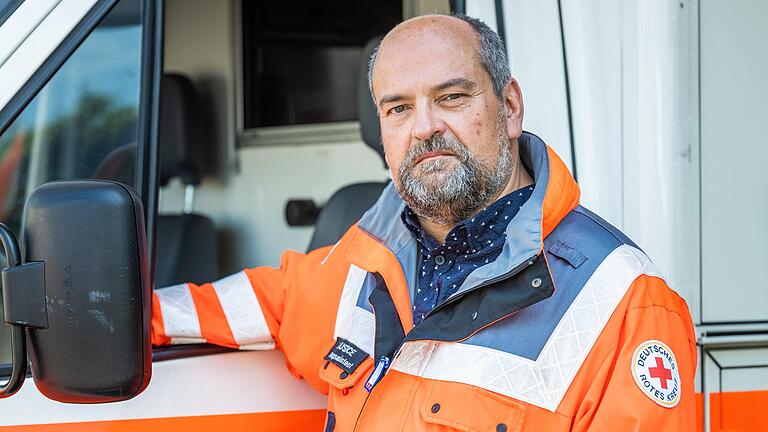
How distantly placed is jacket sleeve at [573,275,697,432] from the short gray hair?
0.52 m

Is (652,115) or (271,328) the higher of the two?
(652,115)

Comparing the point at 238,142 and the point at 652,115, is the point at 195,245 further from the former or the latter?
the point at 652,115

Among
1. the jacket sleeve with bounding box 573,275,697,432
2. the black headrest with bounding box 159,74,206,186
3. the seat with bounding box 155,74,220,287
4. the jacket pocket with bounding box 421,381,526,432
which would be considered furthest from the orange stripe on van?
the black headrest with bounding box 159,74,206,186

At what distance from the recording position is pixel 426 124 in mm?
1840

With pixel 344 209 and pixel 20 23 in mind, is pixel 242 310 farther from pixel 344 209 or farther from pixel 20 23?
pixel 344 209

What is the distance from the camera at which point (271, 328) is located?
200 cm

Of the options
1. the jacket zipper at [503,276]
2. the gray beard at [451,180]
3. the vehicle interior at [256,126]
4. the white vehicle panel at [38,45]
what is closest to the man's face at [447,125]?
the gray beard at [451,180]

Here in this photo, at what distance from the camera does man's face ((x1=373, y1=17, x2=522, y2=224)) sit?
185 cm

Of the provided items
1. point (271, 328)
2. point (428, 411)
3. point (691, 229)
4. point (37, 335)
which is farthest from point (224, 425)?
point (691, 229)

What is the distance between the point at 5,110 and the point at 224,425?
703 mm

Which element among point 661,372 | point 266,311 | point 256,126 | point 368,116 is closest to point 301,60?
point 256,126

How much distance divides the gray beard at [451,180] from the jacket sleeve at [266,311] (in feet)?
0.83

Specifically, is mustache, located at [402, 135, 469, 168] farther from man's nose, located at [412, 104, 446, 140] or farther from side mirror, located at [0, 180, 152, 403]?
side mirror, located at [0, 180, 152, 403]

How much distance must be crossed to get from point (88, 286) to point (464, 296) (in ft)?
2.15
